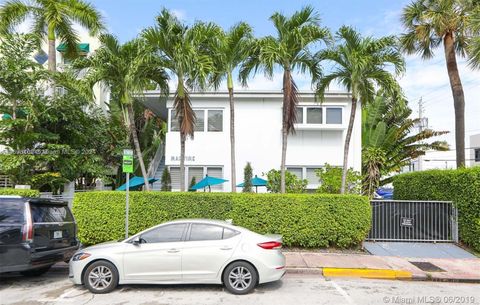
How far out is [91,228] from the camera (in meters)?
10.2

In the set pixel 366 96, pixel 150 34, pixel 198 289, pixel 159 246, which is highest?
pixel 150 34

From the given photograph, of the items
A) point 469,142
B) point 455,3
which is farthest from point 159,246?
point 469,142

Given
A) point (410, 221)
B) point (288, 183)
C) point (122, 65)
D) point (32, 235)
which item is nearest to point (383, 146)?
point (288, 183)

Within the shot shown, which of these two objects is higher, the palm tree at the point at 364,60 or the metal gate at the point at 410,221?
the palm tree at the point at 364,60

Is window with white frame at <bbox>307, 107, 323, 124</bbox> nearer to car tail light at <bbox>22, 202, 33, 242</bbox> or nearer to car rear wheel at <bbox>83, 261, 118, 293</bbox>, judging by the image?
car rear wheel at <bbox>83, 261, 118, 293</bbox>

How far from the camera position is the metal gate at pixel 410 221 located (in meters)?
11.1

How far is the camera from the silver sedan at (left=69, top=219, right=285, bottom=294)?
Result: 6.48 meters

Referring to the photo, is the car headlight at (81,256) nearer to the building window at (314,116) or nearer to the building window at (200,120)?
the building window at (200,120)

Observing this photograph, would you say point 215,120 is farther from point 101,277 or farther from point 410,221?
point 101,277

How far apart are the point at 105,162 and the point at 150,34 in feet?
34.4

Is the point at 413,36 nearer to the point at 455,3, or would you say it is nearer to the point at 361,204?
the point at 455,3

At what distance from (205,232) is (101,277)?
2064 millimetres

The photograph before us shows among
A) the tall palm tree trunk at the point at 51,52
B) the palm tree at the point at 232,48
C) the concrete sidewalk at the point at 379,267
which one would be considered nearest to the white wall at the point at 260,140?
the tall palm tree trunk at the point at 51,52

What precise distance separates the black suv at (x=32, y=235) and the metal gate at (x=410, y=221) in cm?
882
